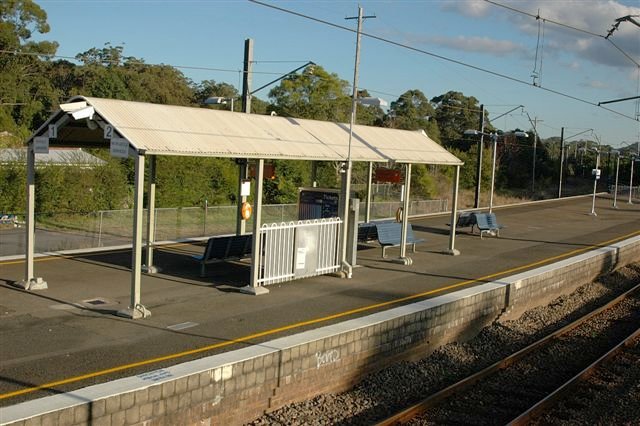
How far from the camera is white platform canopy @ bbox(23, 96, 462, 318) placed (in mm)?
10758

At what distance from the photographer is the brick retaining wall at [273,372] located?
7.01 m

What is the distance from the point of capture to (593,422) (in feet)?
32.8

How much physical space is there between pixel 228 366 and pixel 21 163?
910 inches

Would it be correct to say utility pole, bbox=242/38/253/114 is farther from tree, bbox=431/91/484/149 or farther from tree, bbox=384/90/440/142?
tree, bbox=431/91/484/149

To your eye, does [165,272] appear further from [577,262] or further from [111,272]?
[577,262]

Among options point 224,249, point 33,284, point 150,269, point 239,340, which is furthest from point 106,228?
point 239,340

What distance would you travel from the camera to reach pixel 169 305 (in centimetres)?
1185

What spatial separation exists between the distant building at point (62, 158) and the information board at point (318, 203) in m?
15.7

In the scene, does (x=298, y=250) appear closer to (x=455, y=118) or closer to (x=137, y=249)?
(x=137, y=249)

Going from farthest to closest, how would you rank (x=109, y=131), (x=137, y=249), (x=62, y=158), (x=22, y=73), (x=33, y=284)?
(x=22, y=73), (x=62, y=158), (x=33, y=284), (x=109, y=131), (x=137, y=249)

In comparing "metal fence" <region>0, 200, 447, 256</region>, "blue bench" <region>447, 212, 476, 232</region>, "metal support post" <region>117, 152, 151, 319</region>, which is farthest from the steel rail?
"metal fence" <region>0, 200, 447, 256</region>

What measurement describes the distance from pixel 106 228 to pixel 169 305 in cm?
935

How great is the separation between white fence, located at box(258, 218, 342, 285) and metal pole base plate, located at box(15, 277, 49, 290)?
3938 millimetres

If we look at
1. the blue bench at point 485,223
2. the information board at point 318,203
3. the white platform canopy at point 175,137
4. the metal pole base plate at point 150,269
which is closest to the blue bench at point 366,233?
the information board at point 318,203
